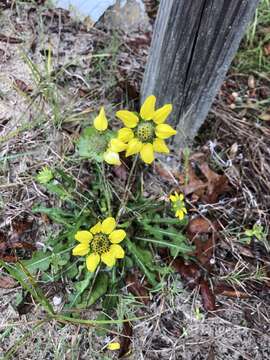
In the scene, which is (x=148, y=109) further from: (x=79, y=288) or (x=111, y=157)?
(x=79, y=288)

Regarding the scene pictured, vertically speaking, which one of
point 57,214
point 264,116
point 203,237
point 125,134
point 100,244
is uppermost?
point 125,134

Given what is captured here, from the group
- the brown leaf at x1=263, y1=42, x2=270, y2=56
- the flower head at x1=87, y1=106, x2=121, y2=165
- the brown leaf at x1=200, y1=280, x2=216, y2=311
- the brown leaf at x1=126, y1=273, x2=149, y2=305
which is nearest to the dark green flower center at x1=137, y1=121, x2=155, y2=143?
the flower head at x1=87, y1=106, x2=121, y2=165

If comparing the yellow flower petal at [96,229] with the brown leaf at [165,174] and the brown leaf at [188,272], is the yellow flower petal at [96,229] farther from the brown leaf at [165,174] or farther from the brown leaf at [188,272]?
the brown leaf at [165,174]

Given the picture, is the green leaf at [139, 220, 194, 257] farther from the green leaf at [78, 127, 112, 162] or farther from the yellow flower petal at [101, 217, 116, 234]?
the green leaf at [78, 127, 112, 162]

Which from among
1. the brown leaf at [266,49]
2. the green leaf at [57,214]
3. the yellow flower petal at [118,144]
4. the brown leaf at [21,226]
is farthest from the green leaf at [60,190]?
the brown leaf at [266,49]

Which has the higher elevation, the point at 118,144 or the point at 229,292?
the point at 118,144

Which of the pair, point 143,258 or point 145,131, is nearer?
point 145,131

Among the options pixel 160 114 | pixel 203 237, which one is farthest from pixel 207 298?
pixel 160 114
